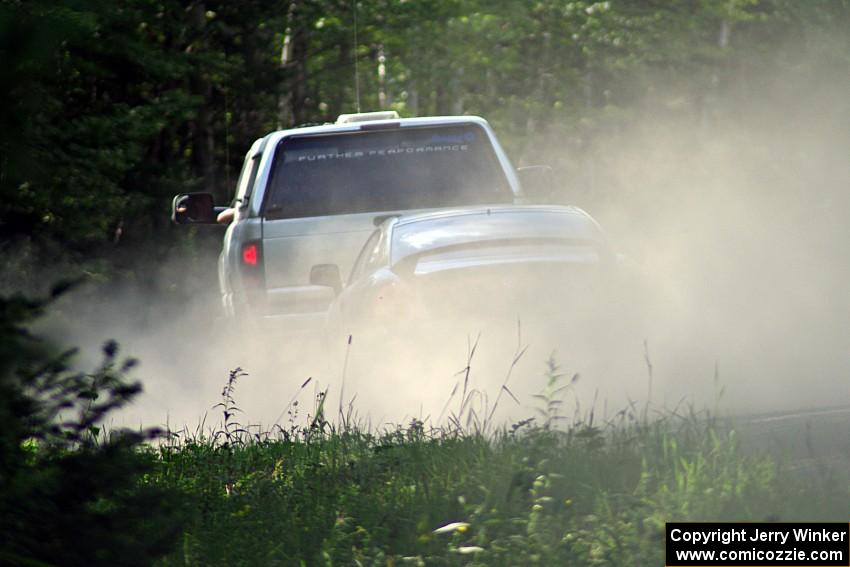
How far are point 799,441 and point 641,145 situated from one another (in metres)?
48.6

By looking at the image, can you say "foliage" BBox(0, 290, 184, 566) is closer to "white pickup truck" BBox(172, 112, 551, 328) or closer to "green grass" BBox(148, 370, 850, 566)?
"green grass" BBox(148, 370, 850, 566)

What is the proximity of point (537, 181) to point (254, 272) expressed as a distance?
3025 mm

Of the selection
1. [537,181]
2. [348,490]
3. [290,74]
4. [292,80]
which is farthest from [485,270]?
[292,80]


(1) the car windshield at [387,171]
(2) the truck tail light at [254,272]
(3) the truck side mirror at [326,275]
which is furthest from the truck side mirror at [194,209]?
(3) the truck side mirror at [326,275]

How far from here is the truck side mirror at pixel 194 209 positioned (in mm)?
13477

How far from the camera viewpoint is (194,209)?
13500 millimetres

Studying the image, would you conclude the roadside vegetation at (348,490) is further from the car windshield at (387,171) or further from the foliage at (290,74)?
the car windshield at (387,171)

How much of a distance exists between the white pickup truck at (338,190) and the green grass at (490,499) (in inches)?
158

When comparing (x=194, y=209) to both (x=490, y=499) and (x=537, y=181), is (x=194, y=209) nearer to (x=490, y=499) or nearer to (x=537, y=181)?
(x=537, y=181)

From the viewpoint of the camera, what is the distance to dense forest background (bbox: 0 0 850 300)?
4375 mm

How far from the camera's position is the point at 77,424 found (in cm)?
490

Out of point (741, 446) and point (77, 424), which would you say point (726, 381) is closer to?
point (741, 446)

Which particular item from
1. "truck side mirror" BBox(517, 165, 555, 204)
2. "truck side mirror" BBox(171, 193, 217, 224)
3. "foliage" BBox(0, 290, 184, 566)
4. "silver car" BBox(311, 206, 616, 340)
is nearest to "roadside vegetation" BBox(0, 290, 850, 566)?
"foliage" BBox(0, 290, 184, 566)

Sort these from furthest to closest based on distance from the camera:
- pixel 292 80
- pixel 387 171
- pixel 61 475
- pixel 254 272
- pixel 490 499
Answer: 1. pixel 292 80
2. pixel 387 171
3. pixel 254 272
4. pixel 490 499
5. pixel 61 475
